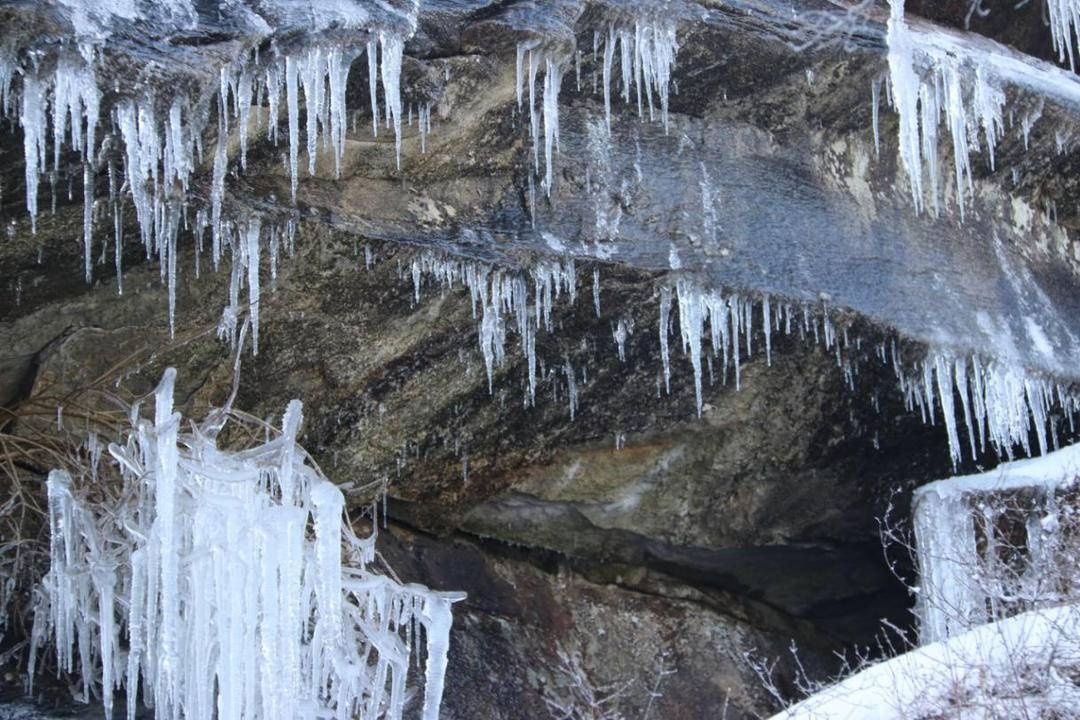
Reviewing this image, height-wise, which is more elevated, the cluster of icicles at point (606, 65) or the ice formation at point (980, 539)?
the cluster of icicles at point (606, 65)

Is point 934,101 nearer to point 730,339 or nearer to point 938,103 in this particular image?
point 938,103

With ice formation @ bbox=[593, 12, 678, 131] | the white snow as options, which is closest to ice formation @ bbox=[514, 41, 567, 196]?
ice formation @ bbox=[593, 12, 678, 131]

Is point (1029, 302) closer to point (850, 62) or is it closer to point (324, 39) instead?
point (850, 62)

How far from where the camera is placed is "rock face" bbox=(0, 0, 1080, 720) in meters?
6.70

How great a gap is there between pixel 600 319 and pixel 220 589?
262 cm

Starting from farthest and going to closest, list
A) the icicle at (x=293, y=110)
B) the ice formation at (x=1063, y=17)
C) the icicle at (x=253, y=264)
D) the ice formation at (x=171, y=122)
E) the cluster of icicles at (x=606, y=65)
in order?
the ice formation at (x=1063, y=17) → the cluster of icicles at (x=606, y=65) → the icicle at (x=253, y=264) → the icicle at (x=293, y=110) → the ice formation at (x=171, y=122)

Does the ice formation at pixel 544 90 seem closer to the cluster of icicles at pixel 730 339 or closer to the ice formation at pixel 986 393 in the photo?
the cluster of icicles at pixel 730 339

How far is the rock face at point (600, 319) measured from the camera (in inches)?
264

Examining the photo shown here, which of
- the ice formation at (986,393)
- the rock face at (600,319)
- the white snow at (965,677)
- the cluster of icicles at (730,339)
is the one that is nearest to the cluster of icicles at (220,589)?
the rock face at (600,319)

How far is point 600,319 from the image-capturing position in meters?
7.38

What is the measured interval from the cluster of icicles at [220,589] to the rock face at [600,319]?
3.21ft

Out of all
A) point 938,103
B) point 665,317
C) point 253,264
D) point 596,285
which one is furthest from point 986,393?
point 253,264

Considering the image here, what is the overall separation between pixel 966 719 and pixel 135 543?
351cm

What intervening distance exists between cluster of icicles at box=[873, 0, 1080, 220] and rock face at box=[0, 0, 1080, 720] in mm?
147
